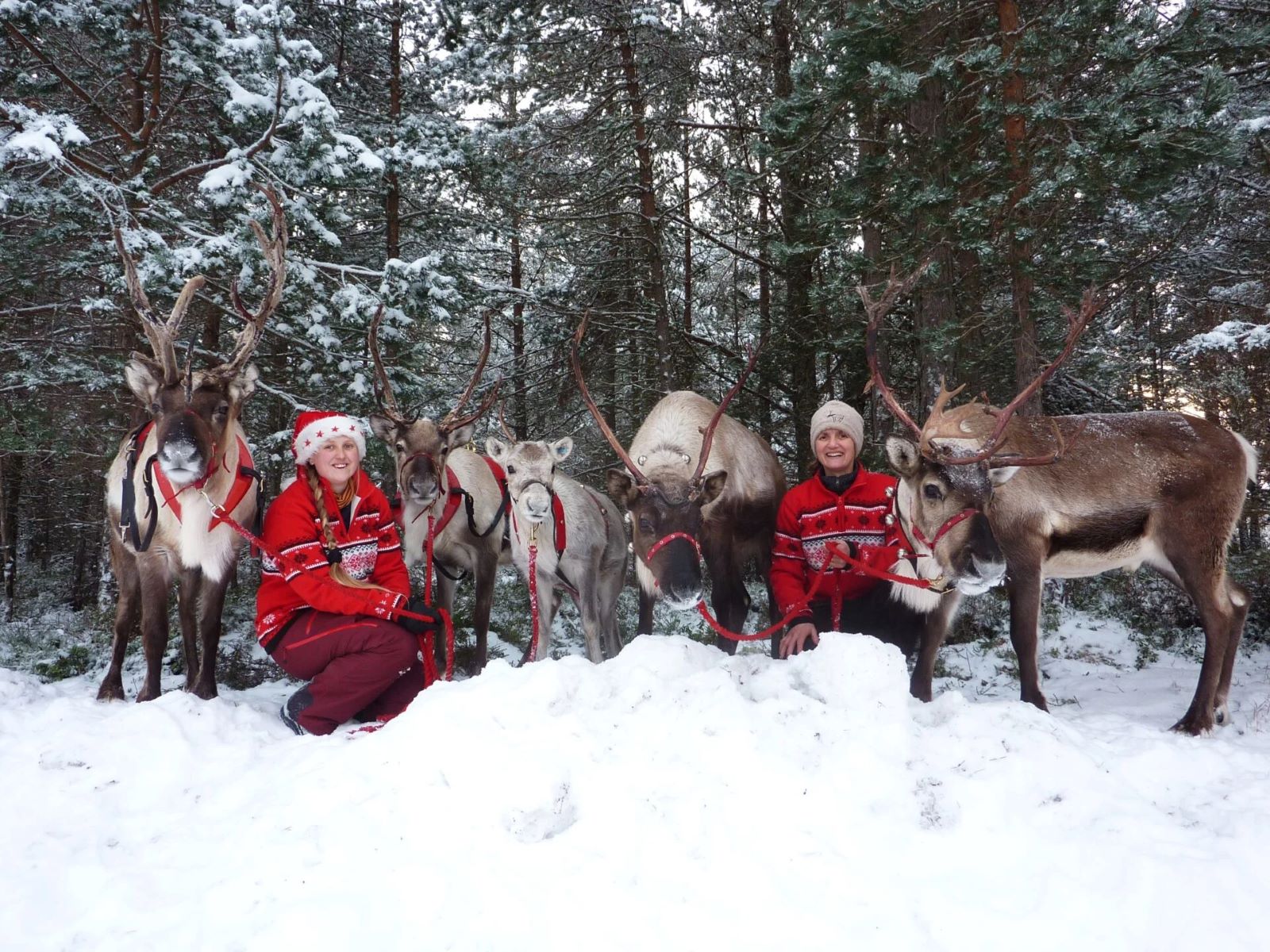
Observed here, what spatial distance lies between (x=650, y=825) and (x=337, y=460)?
3.12 meters

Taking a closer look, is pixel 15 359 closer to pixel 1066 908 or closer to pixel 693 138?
pixel 693 138

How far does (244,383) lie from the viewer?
498 centimetres

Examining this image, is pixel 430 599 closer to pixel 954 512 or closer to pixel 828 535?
pixel 828 535

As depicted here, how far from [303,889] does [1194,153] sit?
6938 millimetres

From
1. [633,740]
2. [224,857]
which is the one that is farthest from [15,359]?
[633,740]

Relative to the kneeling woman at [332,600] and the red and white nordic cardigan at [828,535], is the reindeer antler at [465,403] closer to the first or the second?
the kneeling woman at [332,600]

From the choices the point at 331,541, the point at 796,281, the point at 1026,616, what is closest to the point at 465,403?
the point at 331,541

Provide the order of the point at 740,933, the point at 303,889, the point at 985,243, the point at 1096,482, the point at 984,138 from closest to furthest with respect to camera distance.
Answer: the point at 740,933 < the point at 303,889 < the point at 1096,482 < the point at 985,243 < the point at 984,138

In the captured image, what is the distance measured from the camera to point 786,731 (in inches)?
121

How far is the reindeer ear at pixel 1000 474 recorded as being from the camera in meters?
4.27

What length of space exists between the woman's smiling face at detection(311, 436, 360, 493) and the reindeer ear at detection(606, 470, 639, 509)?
5.60 ft

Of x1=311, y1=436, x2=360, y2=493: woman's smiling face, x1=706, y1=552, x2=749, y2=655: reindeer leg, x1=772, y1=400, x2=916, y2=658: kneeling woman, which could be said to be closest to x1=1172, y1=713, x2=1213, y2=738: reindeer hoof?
x1=772, y1=400, x2=916, y2=658: kneeling woman

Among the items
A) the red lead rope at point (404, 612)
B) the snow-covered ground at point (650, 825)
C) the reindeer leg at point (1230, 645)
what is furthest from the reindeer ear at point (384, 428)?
the reindeer leg at point (1230, 645)

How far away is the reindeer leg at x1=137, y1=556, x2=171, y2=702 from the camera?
4.74m
